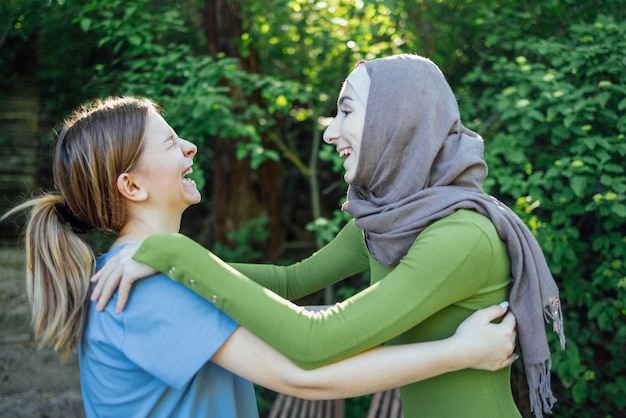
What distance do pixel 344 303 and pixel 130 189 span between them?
0.67m

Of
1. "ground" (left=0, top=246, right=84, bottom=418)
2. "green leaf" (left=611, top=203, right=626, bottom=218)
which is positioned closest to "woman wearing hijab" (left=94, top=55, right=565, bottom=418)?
"green leaf" (left=611, top=203, right=626, bottom=218)

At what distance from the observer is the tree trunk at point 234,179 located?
4676mm

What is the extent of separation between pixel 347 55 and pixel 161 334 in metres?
3.13

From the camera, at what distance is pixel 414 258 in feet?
4.58

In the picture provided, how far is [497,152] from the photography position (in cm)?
310

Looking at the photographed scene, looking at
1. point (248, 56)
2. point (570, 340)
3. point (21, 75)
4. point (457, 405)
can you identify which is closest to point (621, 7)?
point (570, 340)

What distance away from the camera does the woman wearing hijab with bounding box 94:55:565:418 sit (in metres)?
1.34

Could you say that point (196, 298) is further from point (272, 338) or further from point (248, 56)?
point (248, 56)

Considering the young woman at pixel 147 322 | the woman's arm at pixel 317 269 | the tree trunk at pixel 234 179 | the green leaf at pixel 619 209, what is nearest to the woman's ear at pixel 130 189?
the young woman at pixel 147 322

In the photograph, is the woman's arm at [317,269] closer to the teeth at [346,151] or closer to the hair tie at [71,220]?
the teeth at [346,151]

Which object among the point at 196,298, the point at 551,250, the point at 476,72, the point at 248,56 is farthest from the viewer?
the point at 248,56

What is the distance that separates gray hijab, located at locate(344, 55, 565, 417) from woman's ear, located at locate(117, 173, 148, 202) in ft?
1.96

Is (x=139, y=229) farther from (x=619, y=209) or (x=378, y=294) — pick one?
(x=619, y=209)

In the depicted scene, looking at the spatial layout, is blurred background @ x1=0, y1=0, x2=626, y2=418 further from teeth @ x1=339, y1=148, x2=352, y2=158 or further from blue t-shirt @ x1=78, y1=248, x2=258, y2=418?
teeth @ x1=339, y1=148, x2=352, y2=158
